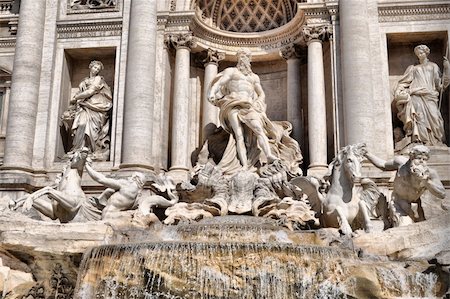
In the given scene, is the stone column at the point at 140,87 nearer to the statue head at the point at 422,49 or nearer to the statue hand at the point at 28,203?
the statue hand at the point at 28,203

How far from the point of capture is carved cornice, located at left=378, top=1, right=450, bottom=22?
56.6 feet

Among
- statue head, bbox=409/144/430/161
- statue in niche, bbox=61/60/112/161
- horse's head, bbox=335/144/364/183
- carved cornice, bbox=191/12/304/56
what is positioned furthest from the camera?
carved cornice, bbox=191/12/304/56

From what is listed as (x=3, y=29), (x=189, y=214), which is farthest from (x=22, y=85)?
(x=189, y=214)

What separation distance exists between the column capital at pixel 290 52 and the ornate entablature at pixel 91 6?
544 cm

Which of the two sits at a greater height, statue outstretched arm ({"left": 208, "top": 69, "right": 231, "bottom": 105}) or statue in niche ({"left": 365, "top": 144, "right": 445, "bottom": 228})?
statue outstretched arm ({"left": 208, "top": 69, "right": 231, "bottom": 105})

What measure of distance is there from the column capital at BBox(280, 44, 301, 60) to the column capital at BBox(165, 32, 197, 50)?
2955mm

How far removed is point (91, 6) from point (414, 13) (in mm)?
9946

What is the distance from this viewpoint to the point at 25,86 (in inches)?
694

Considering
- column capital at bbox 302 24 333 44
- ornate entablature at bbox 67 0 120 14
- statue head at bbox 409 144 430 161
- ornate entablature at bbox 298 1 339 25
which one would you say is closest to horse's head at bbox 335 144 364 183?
statue head at bbox 409 144 430 161

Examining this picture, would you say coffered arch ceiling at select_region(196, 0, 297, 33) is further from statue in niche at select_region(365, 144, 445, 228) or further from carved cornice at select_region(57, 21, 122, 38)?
statue in niche at select_region(365, 144, 445, 228)

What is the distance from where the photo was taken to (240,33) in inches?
781

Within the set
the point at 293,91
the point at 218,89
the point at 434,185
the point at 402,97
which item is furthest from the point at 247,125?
the point at 434,185

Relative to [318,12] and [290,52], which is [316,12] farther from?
[290,52]

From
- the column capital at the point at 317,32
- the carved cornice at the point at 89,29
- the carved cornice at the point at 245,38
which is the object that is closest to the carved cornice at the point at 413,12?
the column capital at the point at 317,32
